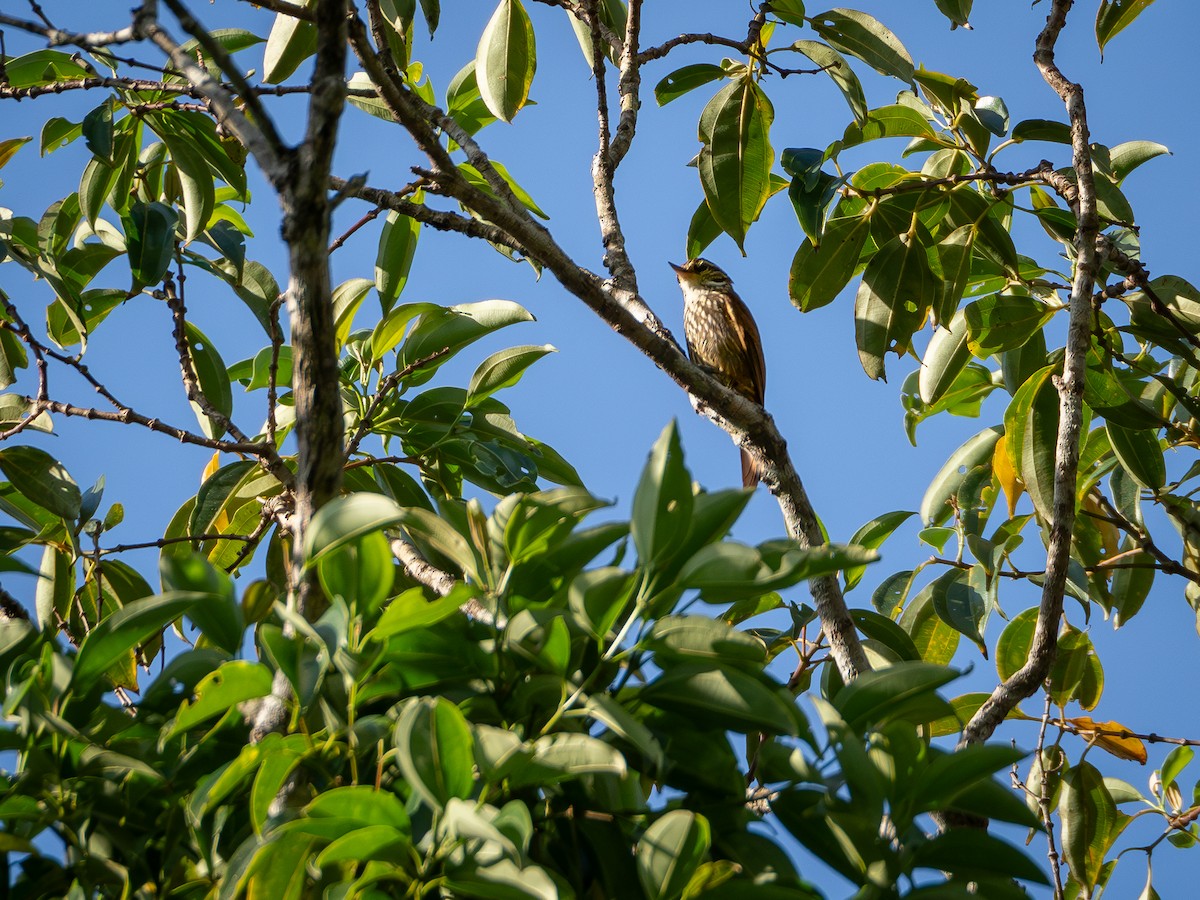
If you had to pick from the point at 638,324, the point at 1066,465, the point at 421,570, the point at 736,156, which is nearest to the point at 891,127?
the point at 736,156

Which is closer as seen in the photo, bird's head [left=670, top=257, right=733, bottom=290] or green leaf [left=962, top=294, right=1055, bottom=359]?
green leaf [left=962, top=294, right=1055, bottom=359]

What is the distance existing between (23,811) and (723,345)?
16.9ft

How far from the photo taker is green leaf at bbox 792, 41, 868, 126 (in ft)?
8.80

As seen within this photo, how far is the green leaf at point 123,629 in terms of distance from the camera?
1.19 meters

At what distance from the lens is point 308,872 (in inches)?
44.8

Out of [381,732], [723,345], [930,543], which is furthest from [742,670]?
[723,345]

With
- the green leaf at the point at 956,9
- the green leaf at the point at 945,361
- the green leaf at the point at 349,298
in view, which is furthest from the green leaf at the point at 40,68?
the green leaf at the point at 945,361

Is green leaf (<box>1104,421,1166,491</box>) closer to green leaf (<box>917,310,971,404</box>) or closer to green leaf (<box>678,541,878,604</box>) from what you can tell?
green leaf (<box>917,310,971,404</box>)

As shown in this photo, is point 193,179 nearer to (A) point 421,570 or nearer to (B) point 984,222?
(A) point 421,570

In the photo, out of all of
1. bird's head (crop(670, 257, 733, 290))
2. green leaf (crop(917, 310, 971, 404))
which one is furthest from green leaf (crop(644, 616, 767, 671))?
bird's head (crop(670, 257, 733, 290))

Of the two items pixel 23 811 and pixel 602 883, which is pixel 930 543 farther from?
pixel 23 811

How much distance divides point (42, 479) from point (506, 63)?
1.45m

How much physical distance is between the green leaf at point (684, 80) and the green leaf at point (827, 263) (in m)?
0.48

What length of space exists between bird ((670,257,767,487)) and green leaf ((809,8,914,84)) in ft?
10.4
